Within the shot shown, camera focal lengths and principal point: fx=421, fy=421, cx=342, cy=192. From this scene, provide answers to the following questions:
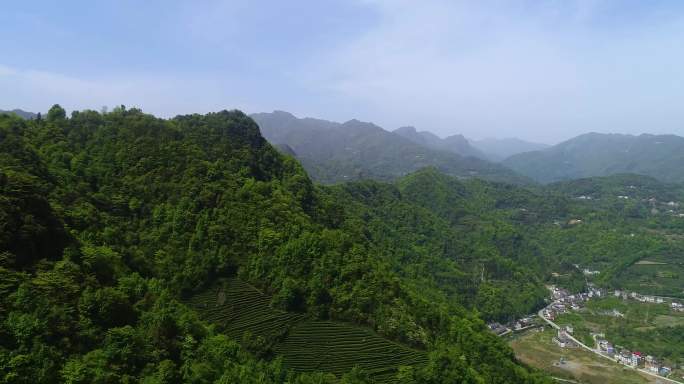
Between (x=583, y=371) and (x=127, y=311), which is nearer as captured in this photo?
(x=127, y=311)

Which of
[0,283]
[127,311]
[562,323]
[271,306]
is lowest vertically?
[562,323]

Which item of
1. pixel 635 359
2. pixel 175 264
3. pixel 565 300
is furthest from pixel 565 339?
pixel 175 264

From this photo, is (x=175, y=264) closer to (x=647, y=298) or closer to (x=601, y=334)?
(x=601, y=334)

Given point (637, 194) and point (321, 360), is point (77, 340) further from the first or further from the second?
point (637, 194)

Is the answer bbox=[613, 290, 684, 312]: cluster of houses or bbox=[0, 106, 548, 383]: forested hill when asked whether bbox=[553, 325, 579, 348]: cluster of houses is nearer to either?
bbox=[613, 290, 684, 312]: cluster of houses

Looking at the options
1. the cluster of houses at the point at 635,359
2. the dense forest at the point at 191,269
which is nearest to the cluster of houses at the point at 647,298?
the cluster of houses at the point at 635,359

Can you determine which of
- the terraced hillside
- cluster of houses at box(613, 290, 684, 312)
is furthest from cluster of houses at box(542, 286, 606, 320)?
the terraced hillside

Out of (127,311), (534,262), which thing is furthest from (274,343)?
(534,262)
